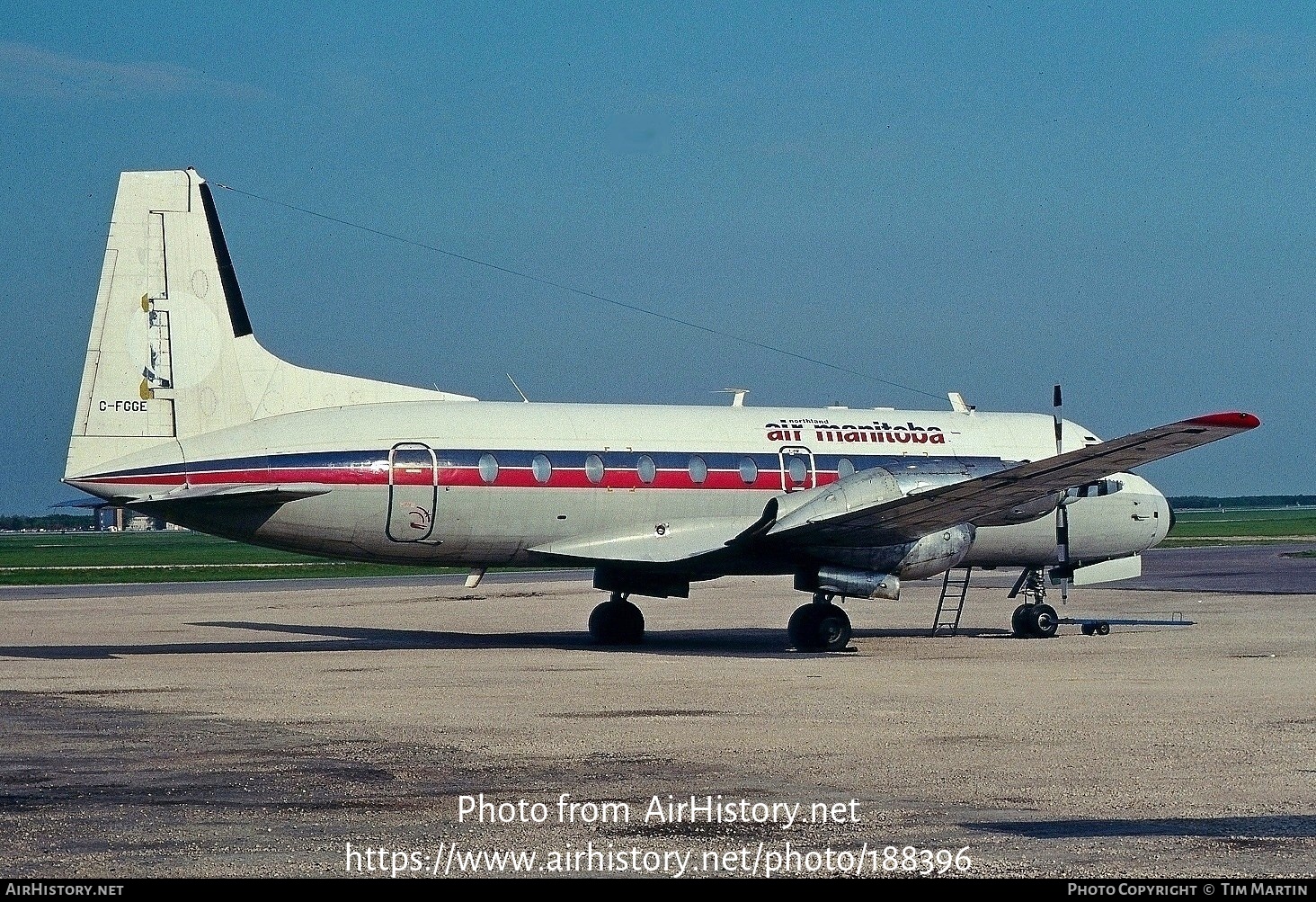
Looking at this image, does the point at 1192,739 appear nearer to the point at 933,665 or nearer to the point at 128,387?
the point at 933,665

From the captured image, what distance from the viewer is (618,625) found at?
24.7 metres

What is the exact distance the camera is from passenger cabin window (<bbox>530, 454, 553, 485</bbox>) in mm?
22531

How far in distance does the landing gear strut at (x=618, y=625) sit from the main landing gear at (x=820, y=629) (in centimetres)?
304

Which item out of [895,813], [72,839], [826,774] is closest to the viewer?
[72,839]

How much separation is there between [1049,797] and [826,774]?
173 cm

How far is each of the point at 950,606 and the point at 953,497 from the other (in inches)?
523

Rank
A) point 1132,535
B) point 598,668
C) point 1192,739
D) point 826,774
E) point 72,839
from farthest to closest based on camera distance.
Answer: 1. point 1132,535
2. point 598,668
3. point 1192,739
4. point 826,774
5. point 72,839

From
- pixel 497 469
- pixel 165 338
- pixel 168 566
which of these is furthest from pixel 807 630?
pixel 168 566

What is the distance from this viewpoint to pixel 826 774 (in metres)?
11.4

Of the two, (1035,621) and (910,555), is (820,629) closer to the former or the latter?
(910,555)

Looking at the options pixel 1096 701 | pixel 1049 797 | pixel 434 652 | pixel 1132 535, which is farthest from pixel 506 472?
pixel 1049 797

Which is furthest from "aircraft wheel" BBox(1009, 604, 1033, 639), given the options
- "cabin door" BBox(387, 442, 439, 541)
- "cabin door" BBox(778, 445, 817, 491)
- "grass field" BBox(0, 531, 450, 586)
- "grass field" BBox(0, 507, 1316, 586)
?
"grass field" BBox(0, 531, 450, 586)

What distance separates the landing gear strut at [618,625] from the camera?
24688 millimetres

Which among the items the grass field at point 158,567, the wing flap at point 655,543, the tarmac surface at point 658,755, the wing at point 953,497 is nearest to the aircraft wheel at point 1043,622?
the tarmac surface at point 658,755
